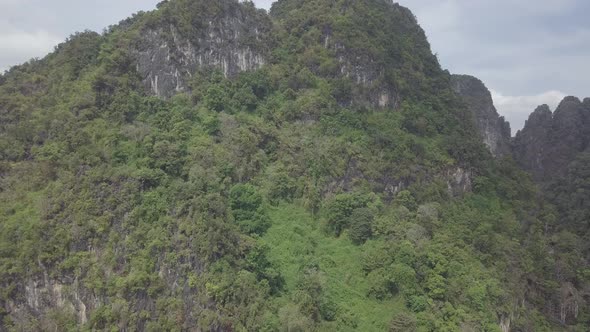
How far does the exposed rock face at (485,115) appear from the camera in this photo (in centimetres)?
7444

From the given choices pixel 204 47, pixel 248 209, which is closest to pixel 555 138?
pixel 204 47

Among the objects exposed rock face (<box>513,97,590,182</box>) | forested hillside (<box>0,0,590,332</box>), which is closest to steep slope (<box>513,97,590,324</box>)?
exposed rock face (<box>513,97,590,182</box>)

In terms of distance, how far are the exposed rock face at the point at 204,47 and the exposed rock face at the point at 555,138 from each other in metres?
41.1

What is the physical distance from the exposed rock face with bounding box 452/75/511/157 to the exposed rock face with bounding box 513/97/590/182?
3.63 metres

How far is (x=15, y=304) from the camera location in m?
29.0

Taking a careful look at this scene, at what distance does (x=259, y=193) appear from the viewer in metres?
34.7

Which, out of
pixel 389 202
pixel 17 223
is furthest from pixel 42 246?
pixel 389 202

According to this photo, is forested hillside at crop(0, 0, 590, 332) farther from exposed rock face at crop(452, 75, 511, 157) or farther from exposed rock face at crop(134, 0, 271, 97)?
exposed rock face at crop(452, 75, 511, 157)

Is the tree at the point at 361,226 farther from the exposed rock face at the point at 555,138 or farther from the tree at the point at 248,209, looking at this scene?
the exposed rock face at the point at 555,138

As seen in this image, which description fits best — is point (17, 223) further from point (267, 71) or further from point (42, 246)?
point (267, 71)

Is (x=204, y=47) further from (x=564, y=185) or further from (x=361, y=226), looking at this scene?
(x=564, y=185)

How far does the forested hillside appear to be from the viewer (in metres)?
28.9

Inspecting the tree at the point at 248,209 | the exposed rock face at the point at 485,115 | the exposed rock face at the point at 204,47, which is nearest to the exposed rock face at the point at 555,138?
the exposed rock face at the point at 485,115

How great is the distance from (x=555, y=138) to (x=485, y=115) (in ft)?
36.0
